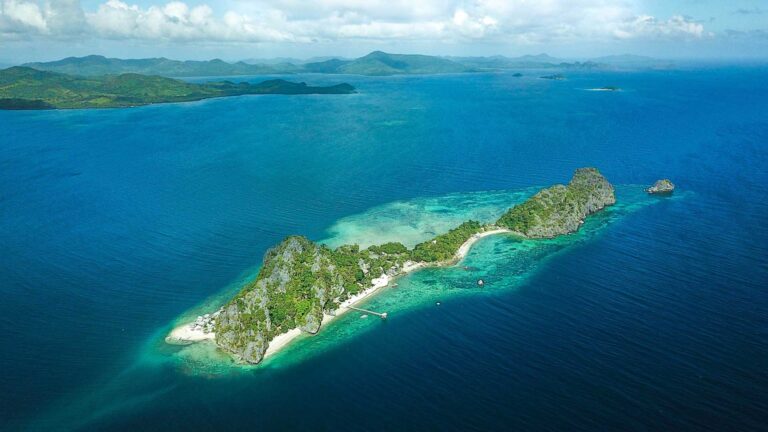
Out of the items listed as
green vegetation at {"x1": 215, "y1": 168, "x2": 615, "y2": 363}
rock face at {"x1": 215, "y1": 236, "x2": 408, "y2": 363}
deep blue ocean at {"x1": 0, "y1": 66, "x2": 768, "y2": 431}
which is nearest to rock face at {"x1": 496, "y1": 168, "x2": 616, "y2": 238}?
green vegetation at {"x1": 215, "y1": 168, "x2": 615, "y2": 363}

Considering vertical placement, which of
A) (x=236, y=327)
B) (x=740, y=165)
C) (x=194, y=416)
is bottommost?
(x=194, y=416)

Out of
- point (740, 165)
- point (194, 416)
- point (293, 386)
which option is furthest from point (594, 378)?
point (740, 165)

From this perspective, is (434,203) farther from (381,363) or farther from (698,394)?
(698,394)

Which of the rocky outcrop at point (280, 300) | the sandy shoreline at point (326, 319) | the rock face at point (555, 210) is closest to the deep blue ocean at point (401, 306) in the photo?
the sandy shoreline at point (326, 319)

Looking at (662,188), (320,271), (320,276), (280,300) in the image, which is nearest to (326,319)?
(320,276)

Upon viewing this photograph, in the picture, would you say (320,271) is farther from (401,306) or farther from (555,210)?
(555,210)

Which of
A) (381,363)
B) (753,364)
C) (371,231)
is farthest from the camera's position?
(371,231)
